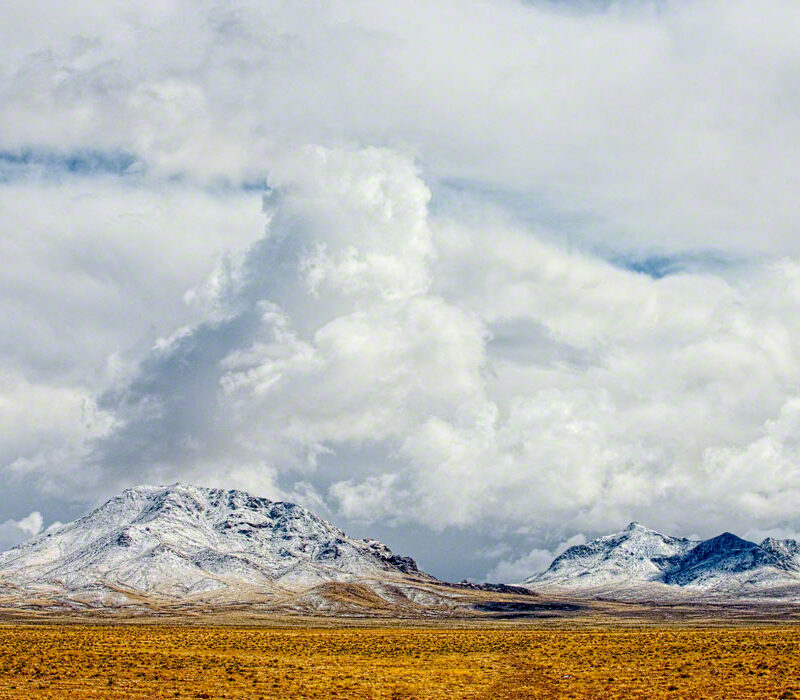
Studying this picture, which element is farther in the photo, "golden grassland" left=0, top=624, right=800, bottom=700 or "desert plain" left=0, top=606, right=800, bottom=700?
"golden grassland" left=0, top=624, right=800, bottom=700

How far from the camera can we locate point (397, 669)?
84.6 metres

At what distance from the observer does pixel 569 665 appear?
8675cm

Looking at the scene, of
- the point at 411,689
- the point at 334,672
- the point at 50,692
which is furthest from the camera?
the point at 334,672

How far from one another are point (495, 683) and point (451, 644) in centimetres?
4868

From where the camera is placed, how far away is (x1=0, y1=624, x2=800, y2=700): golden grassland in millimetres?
66375

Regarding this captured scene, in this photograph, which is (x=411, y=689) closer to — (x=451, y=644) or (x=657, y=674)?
(x=657, y=674)

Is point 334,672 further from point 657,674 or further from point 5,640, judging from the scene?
point 5,640

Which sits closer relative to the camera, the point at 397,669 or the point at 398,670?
the point at 398,670

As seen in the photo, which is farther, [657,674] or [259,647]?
[259,647]

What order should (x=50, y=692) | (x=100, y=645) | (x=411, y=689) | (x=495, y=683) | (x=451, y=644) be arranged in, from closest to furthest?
(x=50, y=692) → (x=411, y=689) → (x=495, y=683) → (x=100, y=645) → (x=451, y=644)

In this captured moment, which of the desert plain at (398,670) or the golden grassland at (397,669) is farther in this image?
the golden grassland at (397,669)

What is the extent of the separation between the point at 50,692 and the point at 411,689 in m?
28.0

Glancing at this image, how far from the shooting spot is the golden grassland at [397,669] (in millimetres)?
66375

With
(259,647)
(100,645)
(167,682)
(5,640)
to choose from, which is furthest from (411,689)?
(5,640)
